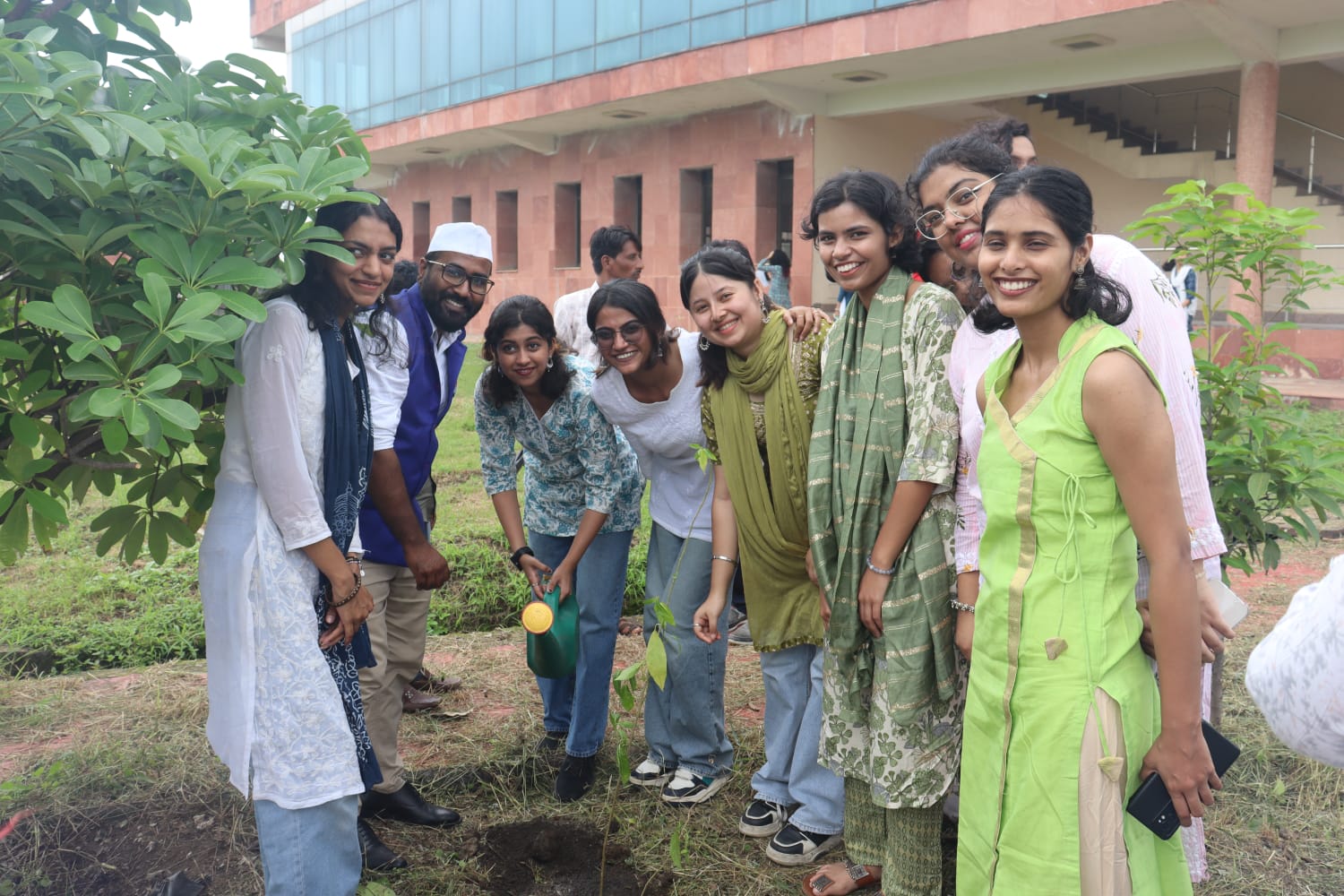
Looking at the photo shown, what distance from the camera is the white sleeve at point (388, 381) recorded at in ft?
10.4

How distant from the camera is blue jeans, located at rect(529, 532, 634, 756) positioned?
3.54 meters

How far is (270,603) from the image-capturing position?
2.29 m

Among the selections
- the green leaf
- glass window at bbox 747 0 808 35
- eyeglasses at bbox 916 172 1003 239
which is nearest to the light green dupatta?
eyeglasses at bbox 916 172 1003 239

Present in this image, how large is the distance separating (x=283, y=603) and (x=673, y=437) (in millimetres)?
1378

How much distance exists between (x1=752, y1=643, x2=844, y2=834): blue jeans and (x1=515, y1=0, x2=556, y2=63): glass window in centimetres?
1642

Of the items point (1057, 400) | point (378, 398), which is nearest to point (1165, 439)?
point (1057, 400)

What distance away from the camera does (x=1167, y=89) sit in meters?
15.4

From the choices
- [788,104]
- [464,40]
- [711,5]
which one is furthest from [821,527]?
[464,40]

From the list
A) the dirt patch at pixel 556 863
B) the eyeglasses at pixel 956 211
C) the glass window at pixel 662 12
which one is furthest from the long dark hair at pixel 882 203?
the glass window at pixel 662 12

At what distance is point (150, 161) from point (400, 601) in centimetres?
179

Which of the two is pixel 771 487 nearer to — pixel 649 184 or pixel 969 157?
pixel 969 157

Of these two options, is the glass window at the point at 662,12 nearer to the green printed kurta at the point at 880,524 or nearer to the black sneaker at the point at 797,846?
the green printed kurta at the point at 880,524

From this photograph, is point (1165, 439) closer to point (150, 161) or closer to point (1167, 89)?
point (150, 161)

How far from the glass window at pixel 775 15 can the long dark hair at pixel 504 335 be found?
11.5 m
